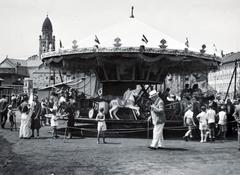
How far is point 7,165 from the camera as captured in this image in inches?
371

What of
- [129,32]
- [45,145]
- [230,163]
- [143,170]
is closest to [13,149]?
[45,145]

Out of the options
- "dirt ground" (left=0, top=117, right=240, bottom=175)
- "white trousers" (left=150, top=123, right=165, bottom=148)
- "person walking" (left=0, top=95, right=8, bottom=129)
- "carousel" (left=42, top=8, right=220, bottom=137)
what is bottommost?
"dirt ground" (left=0, top=117, right=240, bottom=175)

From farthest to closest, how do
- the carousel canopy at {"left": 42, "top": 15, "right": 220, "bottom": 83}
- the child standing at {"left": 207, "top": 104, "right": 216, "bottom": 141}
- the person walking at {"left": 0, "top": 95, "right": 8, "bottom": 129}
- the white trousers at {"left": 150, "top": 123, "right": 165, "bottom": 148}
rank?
the person walking at {"left": 0, "top": 95, "right": 8, "bottom": 129}, the carousel canopy at {"left": 42, "top": 15, "right": 220, "bottom": 83}, the child standing at {"left": 207, "top": 104, "right": 216, "bottom": 141}, the white trousers at {"left": 150, "top": 123, "right": 165, "bottom": 148}

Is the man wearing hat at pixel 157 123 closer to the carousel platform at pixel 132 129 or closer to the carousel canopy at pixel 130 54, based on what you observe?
the carousel platform at pixel 132 129

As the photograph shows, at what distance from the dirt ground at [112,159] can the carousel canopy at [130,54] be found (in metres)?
4.78

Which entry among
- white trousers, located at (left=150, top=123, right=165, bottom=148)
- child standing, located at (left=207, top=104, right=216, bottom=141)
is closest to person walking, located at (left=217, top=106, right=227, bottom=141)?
child standing, located at (left=207, top=104, right=216, bottom=141)

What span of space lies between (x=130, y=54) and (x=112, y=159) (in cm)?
751

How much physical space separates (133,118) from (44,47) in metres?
149

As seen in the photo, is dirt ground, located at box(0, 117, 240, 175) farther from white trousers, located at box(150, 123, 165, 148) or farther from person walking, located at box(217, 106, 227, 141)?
person walking, located at box(217, 106, 227, 141)

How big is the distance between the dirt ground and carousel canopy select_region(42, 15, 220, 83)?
4.78 metres

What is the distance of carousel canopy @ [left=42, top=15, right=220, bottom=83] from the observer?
1709 cm

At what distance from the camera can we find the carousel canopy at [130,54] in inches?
673

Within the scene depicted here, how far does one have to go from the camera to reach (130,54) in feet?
56.4

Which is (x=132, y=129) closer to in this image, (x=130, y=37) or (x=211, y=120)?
(x=211, y=120)
